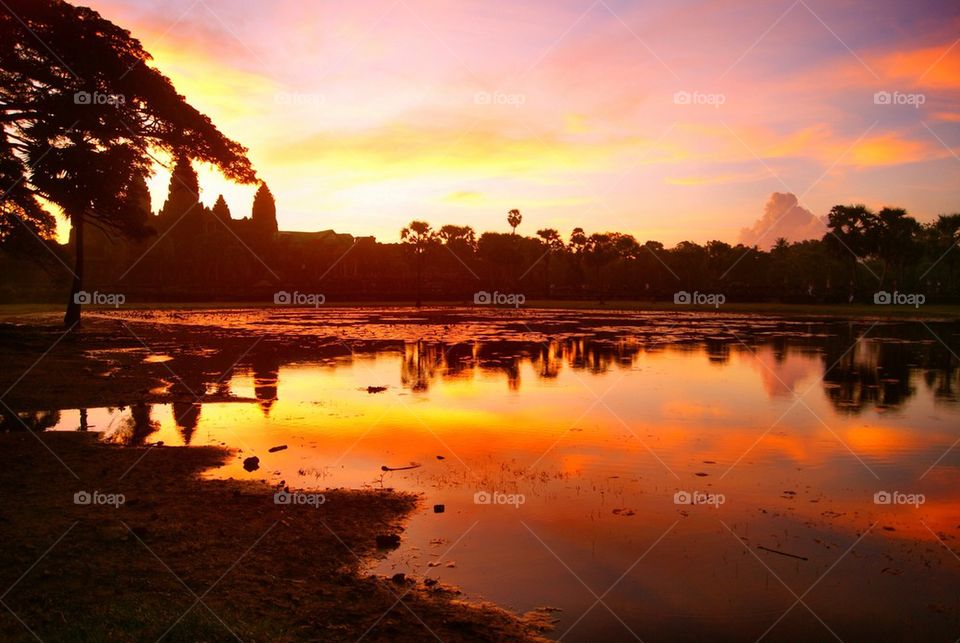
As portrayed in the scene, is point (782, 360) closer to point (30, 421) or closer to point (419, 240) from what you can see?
point (30, 421)

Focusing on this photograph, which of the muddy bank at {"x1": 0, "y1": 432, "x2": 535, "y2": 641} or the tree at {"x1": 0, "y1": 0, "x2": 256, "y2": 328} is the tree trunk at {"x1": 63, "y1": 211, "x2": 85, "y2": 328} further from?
the muddy bank at {"x1": 0, "y1": 432, "x2": 535, "y2": 641}

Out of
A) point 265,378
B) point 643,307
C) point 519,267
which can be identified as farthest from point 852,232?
point 265,378

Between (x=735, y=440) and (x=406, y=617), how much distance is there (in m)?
10.3

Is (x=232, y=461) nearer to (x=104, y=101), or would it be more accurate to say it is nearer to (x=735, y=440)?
(x=735, y=440)

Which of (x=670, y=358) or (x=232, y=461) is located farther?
(x=670, y=358)

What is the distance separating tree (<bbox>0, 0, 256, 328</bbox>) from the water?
24.3ft

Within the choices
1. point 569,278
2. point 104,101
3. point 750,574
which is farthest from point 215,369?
point 569,278

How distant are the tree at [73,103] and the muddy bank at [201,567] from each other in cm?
1593

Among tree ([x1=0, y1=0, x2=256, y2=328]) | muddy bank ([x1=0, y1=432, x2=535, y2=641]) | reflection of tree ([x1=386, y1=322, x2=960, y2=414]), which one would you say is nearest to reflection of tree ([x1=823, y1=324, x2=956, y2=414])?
reflection of tree ([x1=386, y1=322, x2=960, y2=414])

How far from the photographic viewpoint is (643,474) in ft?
38.6

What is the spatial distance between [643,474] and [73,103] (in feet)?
75.0

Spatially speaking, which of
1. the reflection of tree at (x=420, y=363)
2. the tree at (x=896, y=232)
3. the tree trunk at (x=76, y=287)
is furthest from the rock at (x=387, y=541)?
the tree at (x=896, y=232)

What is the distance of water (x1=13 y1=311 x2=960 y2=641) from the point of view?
284 inches

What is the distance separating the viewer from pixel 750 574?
25.5ft
